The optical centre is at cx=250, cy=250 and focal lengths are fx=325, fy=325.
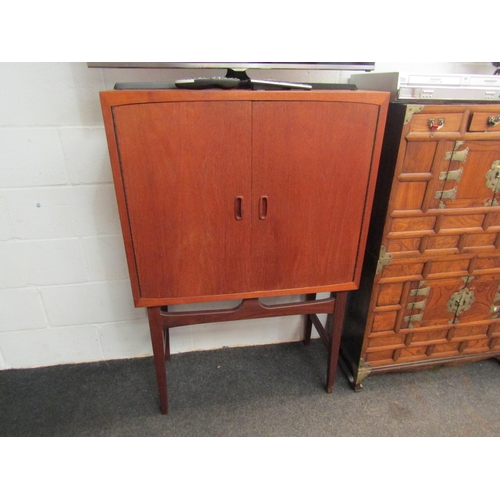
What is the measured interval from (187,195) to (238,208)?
17cm

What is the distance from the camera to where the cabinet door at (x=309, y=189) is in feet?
3.28

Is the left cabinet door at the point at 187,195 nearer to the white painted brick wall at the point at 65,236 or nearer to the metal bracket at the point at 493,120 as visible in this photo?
the white painted brick wall at the point at 65,236

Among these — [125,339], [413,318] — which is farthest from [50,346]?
[413,318]

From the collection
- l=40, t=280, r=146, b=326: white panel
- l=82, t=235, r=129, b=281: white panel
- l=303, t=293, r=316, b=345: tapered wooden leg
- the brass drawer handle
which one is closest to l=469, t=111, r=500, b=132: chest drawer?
the brass drawer handle

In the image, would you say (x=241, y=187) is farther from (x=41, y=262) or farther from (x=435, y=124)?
(x=41, y=262)

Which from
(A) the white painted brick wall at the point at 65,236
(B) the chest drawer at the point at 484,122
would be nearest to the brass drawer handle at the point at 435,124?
(B) the chest drawer at the point at 484,122

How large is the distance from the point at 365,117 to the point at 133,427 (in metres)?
1.50

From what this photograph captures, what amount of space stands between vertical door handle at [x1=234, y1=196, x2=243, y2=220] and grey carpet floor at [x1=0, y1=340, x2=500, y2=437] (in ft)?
3.01

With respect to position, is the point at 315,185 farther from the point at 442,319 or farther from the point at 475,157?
the point at 442,319

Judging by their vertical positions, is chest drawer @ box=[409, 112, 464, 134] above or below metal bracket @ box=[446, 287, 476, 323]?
above

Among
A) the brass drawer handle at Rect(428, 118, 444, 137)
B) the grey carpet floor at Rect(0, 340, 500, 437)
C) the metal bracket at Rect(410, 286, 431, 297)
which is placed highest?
the brass drawer handle at Rect(428, 118, 444, 137)

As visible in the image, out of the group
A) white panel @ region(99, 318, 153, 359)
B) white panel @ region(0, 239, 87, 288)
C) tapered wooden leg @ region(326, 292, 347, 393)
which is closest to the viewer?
tapered wooden leg @ region(326, 292, 347, 393)

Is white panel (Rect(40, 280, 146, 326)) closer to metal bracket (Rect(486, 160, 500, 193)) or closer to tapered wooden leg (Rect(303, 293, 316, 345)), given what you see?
tapered wooden leg (Rect(303, 293, 316, 345))

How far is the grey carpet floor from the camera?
1.38m
